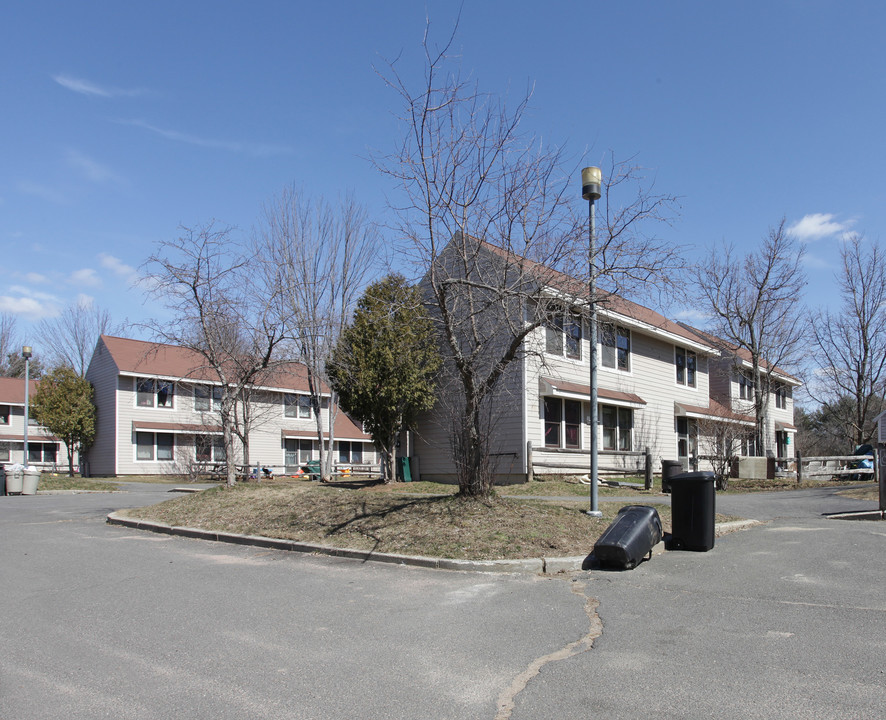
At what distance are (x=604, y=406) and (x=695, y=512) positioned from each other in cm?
1440

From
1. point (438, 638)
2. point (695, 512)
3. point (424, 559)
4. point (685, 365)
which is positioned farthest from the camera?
point (685, 365)

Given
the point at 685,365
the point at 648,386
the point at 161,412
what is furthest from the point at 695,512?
the point at 161,412

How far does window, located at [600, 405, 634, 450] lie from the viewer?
24.3 m

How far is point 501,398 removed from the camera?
2011 centimetres

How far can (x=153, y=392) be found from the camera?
1414 inches

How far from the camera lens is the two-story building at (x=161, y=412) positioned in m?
34.8

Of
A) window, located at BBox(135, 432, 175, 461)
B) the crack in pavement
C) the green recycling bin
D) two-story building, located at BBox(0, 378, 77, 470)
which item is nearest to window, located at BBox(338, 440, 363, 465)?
window, located at BBox(135, 432, 175, 461)

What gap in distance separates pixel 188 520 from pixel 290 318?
6441 mm

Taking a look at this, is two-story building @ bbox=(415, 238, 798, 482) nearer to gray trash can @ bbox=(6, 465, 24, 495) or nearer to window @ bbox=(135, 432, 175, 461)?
gray trash can @ bbox=(6, 465, 24, 495)

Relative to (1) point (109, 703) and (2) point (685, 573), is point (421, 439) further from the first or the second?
(1) point (109, 703)

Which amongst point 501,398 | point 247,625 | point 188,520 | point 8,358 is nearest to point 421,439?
point 501,398

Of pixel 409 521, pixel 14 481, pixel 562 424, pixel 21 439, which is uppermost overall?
pixel 562 424

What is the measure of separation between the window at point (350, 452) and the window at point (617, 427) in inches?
923

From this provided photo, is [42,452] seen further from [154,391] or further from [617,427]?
[617,427]
